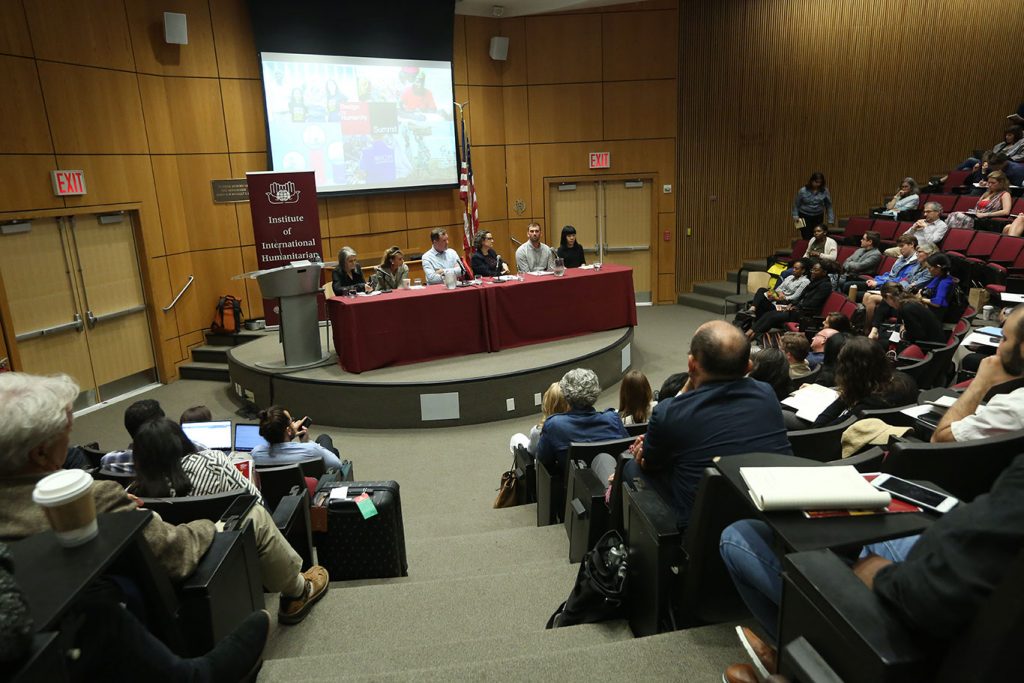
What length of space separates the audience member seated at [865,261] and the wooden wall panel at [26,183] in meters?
7.95

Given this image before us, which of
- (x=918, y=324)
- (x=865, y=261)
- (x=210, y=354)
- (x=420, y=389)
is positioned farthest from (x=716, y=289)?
(x=210, y=354)

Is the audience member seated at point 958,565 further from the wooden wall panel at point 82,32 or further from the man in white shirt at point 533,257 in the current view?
the wooden wall panel at point 82,32

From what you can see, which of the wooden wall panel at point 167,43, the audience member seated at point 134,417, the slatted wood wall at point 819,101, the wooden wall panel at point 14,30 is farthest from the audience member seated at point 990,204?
the wooden wall panel at point 14,30

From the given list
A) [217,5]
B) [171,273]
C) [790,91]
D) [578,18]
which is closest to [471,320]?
[171,273]

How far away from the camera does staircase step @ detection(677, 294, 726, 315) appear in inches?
392

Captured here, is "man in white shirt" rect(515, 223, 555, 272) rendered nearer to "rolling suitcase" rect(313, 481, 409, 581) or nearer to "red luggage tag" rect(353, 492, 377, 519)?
"rolling suitcase" rect(313, 481, 409, 581)

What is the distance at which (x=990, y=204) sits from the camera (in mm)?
7590

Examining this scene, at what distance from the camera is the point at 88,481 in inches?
56.7

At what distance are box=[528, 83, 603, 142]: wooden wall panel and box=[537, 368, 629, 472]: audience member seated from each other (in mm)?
7099

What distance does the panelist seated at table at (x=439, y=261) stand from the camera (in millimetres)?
6801

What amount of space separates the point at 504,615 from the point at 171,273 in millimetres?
6418

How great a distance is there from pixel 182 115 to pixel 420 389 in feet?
14.8

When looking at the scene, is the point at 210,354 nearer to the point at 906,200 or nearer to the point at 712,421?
the point at 712,421

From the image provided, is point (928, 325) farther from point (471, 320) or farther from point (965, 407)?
point (471, 320)
